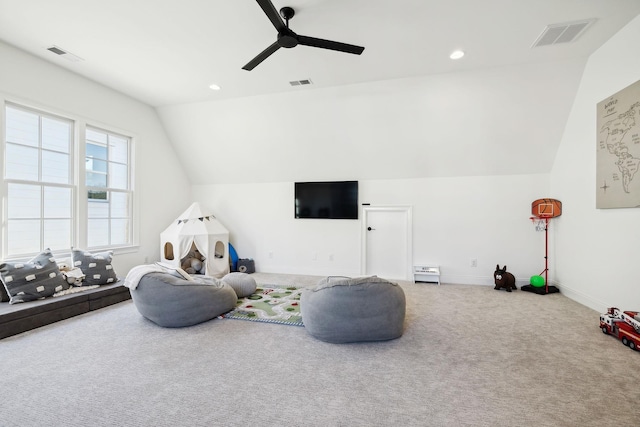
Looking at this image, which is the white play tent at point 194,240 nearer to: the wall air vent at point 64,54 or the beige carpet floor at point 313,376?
the beige carpet floor at point 313,376

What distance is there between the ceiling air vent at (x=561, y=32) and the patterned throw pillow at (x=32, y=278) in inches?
248

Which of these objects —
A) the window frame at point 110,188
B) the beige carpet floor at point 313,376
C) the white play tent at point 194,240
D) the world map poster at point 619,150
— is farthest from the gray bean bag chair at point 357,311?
the window frame at point 110,188

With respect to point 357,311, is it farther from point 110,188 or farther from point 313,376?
point 110,188

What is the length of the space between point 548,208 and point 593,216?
2.85ft

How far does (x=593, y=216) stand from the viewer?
383 cm

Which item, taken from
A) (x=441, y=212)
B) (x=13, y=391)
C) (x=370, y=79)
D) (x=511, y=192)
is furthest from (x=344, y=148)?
(x=13, y=391)

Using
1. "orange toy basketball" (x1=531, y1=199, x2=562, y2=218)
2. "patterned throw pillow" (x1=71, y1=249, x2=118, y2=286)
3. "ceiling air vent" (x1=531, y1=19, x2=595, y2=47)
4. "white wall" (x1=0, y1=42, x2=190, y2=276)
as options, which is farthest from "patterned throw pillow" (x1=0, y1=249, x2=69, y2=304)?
"orange toy basketball" (x1=531, y1=199, x2=562, y2=218)

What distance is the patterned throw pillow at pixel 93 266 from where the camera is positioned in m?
3.97

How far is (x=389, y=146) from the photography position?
208 inches

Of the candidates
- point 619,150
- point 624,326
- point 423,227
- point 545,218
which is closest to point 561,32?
point 619,150

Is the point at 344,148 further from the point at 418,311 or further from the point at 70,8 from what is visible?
the point at 70,8

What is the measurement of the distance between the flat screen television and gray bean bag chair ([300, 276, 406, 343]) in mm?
3076

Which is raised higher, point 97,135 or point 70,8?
point 70,8

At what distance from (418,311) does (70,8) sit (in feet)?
16.6
